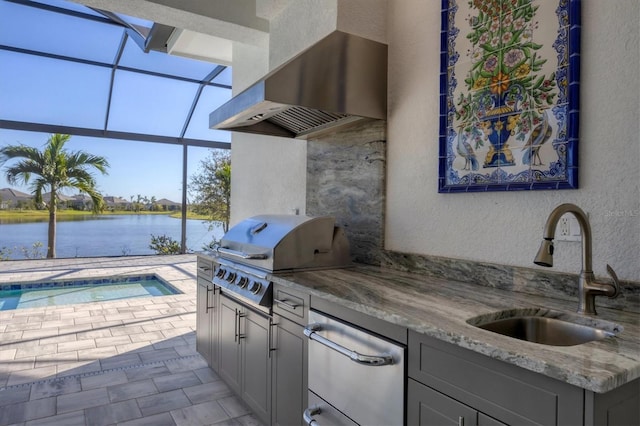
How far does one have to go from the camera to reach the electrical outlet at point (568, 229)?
1.65 meters

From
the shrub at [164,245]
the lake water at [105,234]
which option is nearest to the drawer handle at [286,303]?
the lake water at [105,234]

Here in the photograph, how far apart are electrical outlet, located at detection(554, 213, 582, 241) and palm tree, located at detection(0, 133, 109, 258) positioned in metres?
9.40

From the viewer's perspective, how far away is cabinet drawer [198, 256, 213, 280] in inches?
124

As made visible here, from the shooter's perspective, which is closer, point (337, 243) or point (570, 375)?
point (570, 375)

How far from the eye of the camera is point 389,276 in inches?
87.7

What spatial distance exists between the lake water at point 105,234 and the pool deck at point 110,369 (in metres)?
4.19

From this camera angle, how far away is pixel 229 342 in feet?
9.27

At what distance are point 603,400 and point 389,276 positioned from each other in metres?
1.33

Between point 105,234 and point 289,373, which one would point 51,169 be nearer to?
point 105,234

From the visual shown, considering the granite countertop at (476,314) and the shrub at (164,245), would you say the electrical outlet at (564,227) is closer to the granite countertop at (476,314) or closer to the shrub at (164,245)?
the granite countertop at (476,314)

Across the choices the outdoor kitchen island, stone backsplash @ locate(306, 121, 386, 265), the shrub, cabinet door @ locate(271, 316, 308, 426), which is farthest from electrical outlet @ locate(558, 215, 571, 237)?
the shrub

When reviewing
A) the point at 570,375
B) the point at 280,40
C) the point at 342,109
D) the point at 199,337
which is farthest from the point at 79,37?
the point at 570,375

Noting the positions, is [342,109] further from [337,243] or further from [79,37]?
[79,37]

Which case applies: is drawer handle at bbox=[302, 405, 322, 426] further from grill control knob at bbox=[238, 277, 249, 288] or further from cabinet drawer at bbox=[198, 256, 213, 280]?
cabinet drawer at bbox=[198, 256, 213, 280]
